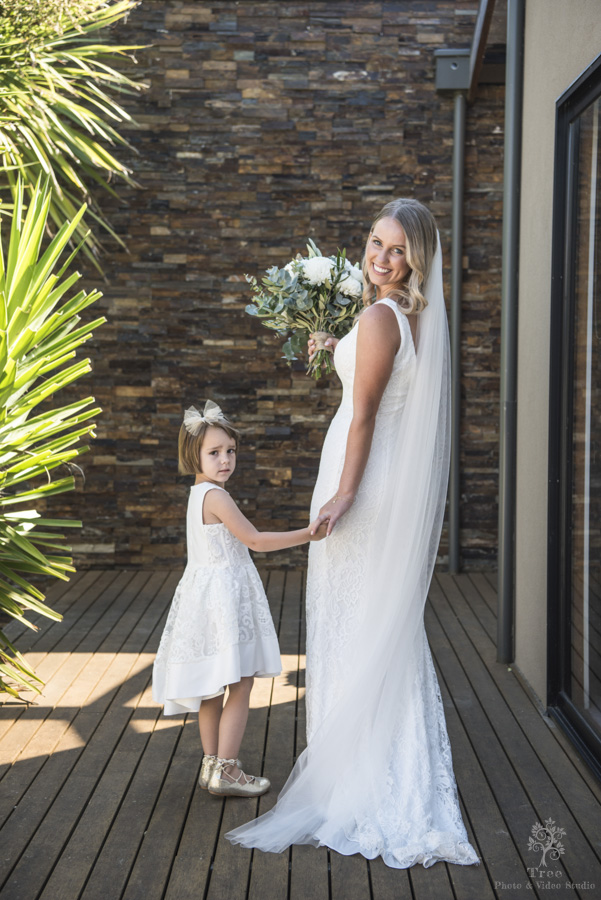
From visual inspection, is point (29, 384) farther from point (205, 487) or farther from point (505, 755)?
point (505, 755)

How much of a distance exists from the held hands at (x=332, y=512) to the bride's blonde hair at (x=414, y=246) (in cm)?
55

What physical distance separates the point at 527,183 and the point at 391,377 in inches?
67.2

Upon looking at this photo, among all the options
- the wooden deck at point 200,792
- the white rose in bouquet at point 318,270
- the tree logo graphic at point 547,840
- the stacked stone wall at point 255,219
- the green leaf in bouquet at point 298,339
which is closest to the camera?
the wooden deck at point 200,792

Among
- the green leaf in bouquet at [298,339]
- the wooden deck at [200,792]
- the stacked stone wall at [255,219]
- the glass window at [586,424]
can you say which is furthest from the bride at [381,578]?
the stacked stone wall at [255,219]

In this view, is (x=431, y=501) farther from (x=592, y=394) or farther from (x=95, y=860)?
(x=95, y=860)

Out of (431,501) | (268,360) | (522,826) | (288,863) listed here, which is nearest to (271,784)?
(288,863)

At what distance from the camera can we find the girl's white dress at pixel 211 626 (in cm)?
253

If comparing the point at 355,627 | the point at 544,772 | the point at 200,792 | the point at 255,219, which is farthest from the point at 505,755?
the point at 255,219

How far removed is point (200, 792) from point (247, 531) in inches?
33.1

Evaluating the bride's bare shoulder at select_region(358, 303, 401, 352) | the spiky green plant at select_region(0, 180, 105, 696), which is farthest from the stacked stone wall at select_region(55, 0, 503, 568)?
the bride's bare shoulder at select_region(358, 303, 401, 352)

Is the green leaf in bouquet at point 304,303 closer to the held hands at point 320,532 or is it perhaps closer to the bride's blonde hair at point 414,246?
the bride's blonde hair at point 414,246

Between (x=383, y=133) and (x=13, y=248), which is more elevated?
(x=383, y=133)

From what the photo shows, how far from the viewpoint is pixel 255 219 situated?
5.57 meters

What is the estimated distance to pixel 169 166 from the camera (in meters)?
5.54
